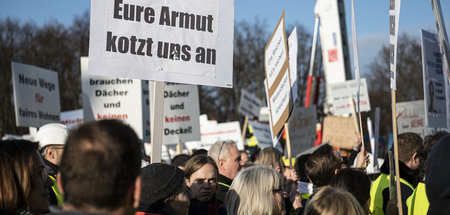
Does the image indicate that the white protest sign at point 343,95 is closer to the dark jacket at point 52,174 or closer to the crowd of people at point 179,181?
the crowd of people at point 179,181

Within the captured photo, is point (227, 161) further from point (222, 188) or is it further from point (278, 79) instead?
point (278, 79)

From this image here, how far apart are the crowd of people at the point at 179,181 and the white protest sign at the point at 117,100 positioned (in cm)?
435

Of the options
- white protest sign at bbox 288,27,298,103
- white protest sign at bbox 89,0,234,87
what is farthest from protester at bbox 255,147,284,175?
white protest sign at bbox 89,0,234,87

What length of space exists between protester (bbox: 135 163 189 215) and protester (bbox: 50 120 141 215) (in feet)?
4.47

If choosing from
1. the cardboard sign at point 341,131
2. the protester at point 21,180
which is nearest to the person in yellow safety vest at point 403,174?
the protester at point 21,180

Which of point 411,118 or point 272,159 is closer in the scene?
point 272,159

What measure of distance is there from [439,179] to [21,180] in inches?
75.7

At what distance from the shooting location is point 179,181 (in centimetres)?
349

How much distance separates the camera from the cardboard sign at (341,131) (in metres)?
12.2

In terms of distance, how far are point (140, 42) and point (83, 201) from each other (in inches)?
103

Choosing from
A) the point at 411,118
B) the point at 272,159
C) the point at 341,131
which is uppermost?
the point at 411,118

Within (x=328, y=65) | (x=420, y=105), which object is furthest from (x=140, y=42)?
(x=328, y=65)

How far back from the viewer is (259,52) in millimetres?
53688

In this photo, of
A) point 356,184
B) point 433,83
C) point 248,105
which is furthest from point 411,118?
point 356,184
